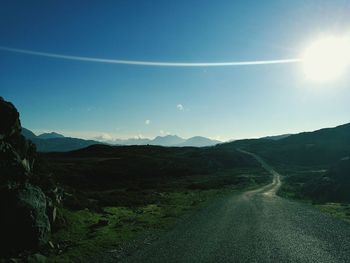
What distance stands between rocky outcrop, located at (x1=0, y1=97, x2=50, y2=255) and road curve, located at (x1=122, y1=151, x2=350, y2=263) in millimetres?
6118

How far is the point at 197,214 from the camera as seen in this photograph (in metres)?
36.0

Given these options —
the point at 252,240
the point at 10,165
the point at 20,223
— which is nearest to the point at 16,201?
the point at 20,223

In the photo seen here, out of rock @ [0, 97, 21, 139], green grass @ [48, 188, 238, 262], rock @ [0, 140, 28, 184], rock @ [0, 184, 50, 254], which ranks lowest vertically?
green grass @ [48, 188, 238, 262]

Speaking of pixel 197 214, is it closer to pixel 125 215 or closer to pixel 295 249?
pixel 125 215

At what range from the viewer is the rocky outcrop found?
19219 millimetres

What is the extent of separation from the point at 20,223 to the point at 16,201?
1.36 meters

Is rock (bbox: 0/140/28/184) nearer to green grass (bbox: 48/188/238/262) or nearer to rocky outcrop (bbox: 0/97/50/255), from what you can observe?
rocky outcrop (bbox: 0/97/50/255)

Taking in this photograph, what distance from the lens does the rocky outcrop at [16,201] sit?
19219 mm

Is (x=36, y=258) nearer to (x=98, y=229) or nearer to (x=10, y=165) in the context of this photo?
(x=10, y=165)

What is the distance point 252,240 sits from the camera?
2303cm

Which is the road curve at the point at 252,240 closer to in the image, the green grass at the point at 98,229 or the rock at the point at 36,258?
the green grass at the point at 98,229

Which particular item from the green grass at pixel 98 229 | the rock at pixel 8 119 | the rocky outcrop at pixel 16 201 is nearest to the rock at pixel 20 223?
the rocky outcrop at pixel 16 201

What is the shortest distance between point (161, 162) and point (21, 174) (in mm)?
103759

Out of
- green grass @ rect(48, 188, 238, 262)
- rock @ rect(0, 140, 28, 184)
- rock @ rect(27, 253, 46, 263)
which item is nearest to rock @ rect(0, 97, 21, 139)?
rock @ rect(0, 140, 28, 184)
